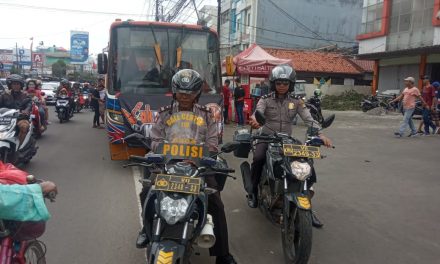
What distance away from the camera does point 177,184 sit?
2994 mm

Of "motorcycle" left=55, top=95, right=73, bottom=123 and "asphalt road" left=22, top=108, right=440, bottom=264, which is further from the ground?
"motorcycle" left=55, top=95, right=73, bottom=123

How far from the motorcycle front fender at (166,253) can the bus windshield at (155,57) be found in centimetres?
571

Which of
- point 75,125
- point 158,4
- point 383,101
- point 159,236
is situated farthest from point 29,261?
point 158,4

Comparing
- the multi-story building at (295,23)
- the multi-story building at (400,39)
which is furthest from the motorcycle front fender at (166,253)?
the multi-story building at (295,23)

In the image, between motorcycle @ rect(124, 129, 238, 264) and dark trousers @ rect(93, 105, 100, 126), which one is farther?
dark trousers @ rect(93, 105, 100, 126)

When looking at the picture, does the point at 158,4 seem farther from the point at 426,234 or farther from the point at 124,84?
the point at 426,234

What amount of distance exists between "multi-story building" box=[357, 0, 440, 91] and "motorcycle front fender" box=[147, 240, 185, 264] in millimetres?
23158

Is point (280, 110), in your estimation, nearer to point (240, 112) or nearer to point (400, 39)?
point (240, 112)

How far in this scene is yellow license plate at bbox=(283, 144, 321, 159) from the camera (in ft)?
13.1

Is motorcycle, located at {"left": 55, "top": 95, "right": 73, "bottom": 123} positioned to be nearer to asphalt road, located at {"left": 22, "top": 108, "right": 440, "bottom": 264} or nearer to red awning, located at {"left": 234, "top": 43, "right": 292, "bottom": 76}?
asphalt road, located at {"left": 22, "top": 108, "right": 440, "bottom": 264}

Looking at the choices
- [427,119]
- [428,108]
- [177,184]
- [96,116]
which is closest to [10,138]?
[177,184]

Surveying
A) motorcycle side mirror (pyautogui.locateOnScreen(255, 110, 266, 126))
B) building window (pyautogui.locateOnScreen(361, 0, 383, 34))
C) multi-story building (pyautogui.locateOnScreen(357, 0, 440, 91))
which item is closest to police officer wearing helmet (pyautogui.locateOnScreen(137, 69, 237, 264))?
motorcycle side mirror (pyautogui.locateOnScreen(255, 110, 266, 126))

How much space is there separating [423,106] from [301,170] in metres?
10.3

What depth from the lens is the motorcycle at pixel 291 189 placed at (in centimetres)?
369
